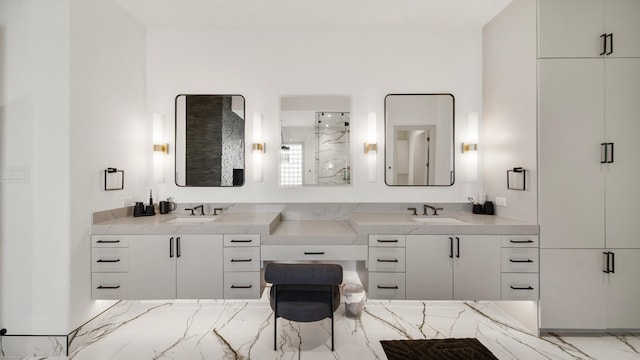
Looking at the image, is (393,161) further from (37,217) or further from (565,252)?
(37,217)

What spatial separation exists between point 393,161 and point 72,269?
9.51ft

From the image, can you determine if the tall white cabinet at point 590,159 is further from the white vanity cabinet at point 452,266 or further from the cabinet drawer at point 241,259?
the cabinet drawer at point 241,259

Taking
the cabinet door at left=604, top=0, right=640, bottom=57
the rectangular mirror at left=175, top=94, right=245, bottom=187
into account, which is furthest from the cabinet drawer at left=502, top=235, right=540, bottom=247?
the rectangular mirror at left=175, top=94, right=245, bottom=187

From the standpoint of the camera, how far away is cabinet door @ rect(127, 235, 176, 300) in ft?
7.86

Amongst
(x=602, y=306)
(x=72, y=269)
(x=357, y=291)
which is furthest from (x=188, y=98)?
(x=602, y=306)

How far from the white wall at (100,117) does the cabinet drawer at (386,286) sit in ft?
7.45

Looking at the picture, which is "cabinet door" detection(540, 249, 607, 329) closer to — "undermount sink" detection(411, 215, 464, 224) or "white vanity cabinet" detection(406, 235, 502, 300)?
"white vanity cabinet" detection(406, 235, 502, 300)

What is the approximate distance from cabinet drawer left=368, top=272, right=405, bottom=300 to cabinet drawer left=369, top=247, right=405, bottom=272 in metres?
0.05

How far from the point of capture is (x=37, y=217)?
2.15 m

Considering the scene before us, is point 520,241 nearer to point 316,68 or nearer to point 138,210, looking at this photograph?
point 316,68

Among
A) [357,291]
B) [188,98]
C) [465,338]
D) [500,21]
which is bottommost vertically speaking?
[465,338]

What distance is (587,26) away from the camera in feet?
7.66

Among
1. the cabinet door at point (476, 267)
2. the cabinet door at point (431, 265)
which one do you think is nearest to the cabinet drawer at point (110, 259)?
the cabinet door at point (431, 265)

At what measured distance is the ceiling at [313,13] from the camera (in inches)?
105
